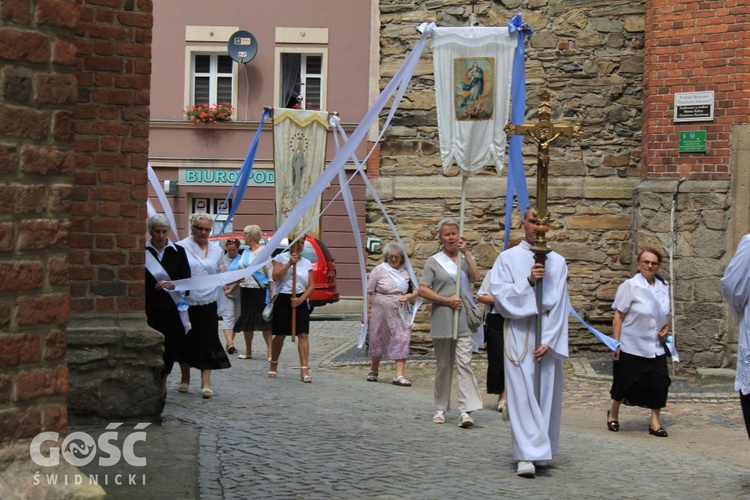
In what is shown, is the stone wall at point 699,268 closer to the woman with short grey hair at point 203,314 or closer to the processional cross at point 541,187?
the processional cross at point 541,187

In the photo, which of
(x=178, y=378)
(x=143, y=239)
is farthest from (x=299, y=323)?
(x=143, y=239)

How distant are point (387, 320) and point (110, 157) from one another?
5.75 metres

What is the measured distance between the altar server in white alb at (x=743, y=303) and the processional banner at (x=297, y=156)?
19.5 feet

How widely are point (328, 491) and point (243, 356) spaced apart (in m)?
8.52

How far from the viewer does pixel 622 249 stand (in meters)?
14.8

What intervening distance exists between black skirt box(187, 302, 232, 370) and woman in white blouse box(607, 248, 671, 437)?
12.4 ft

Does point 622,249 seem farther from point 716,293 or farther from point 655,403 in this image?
point 655,403

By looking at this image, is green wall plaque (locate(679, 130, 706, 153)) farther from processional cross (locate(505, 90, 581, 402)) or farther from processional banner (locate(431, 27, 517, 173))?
processional cross (locate(505, 90, 581, 402))

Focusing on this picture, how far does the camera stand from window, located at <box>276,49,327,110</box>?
2748 centimetres

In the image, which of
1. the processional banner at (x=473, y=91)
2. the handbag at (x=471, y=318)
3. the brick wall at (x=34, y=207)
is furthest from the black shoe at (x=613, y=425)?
the brick wall at (x=34, y=207)

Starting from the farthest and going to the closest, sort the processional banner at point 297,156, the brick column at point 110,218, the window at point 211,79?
1. the window at point 211,79
2. the processional banner at point 297,156
3. the brick column at point 110,218

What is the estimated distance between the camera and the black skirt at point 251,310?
14.6m

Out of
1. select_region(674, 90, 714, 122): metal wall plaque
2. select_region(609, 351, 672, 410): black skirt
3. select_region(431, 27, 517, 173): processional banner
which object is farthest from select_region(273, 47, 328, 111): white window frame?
select_region(609, 351, 672, 410): black skirt

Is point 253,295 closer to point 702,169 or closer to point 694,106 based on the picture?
point 702,169
